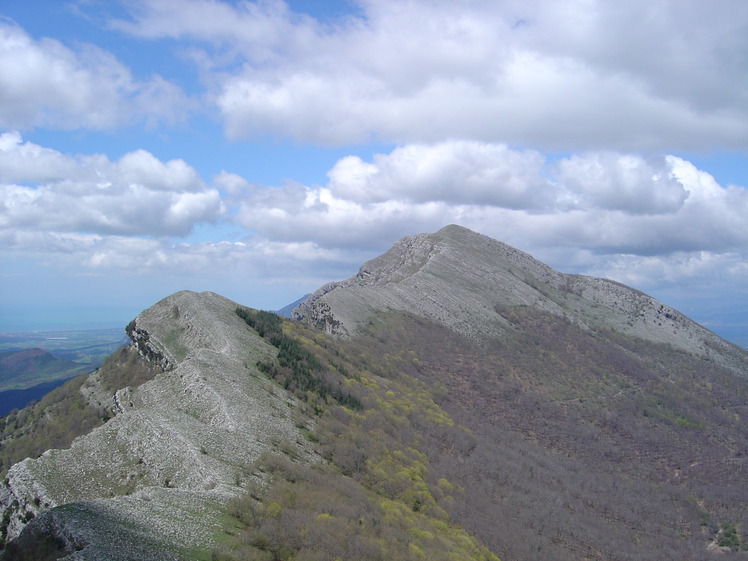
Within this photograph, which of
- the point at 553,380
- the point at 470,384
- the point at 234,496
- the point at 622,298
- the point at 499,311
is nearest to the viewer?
the point at 234,496

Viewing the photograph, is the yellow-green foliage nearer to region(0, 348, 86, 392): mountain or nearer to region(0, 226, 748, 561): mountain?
region(0, 226, 748, 561): mountain

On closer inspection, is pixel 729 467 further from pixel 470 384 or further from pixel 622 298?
pixel 622 298

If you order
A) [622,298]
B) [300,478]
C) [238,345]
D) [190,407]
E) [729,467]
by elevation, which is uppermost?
[622,298]

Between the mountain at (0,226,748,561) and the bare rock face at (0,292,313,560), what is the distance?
11 centimetres

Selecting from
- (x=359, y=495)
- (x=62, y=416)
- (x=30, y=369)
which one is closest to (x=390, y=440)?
(x=359, y=495)

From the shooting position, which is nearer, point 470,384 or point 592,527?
point 592,527

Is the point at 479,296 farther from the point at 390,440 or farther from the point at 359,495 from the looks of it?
the point at 359,495

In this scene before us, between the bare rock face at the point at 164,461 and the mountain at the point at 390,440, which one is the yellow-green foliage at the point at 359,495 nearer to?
the mountain at the point at 390,440

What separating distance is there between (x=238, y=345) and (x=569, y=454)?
39.5 m

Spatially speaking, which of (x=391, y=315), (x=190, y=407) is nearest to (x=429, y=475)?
(x=190, y=407)

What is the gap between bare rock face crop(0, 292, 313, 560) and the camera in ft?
54.9

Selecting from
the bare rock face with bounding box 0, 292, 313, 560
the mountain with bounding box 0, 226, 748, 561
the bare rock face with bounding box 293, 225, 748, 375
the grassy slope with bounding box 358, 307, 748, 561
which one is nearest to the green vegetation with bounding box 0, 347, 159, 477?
the mountain with bounding box 0, 226, 748, 561

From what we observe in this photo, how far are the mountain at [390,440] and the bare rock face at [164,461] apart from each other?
11 cm

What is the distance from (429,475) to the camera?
36125 millimetres
